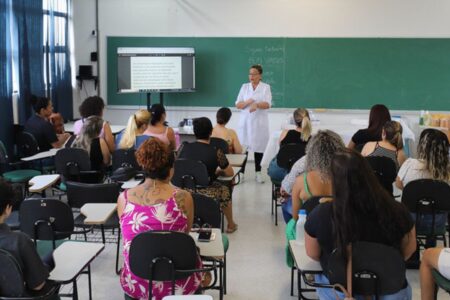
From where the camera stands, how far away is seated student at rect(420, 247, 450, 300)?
2.74 metres

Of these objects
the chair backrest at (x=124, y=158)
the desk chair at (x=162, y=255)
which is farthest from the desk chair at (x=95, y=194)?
the desk chair at (x=162, y=255)

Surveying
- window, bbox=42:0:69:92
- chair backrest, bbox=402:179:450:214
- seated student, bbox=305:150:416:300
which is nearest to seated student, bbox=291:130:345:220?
chair backrest, bbox=402:179:450:214

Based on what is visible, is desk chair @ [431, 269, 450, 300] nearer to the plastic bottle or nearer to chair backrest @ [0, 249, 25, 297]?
chair backrest @ [0, 249, 25, 297]

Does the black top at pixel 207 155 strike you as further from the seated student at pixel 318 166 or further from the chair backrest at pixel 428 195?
the chair backrest at pixel 428 195

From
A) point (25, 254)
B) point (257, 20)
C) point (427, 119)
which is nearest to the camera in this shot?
point (25, 254)

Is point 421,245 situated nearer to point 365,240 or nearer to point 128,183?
point 365,240

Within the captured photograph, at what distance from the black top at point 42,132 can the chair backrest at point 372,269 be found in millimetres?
4538

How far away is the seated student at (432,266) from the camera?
2.74 metres

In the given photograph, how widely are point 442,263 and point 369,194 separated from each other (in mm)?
829

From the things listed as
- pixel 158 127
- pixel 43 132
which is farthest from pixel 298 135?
pixel 43 132

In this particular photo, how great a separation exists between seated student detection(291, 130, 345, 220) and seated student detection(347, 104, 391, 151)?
76.0 inches

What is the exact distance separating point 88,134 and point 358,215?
342 centimetres

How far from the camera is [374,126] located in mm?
5246

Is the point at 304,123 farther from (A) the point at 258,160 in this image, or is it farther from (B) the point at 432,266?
(B) the point at 432,266
